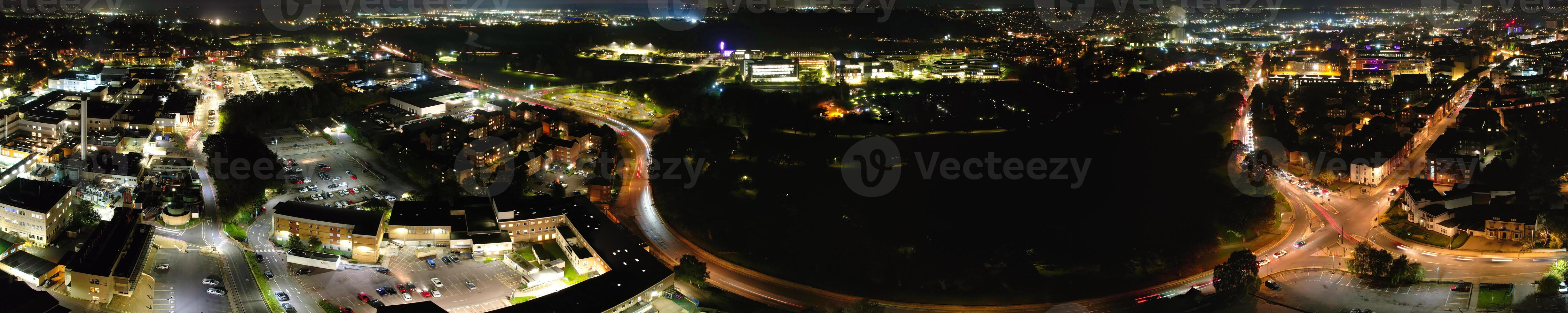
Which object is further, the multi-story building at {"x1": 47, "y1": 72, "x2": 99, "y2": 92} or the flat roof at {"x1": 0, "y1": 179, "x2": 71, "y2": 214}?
the multi-story building at {"x1": 47, "y1": 72, "x2": 99, "y2": 92}

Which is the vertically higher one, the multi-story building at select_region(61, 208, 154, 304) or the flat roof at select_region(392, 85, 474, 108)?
the flat roof at select_region(392, 85, 474, 108)

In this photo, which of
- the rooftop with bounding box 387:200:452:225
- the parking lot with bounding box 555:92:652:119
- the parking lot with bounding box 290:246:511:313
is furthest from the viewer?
the parking lot with bounding box 555:92:652:119

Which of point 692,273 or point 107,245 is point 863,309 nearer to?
point 692,273

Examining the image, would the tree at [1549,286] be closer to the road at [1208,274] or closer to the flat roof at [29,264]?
the road at [1208,274]

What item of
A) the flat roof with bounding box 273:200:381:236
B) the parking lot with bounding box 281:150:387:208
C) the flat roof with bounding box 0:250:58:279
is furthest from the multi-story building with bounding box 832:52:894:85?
the flat roof with bounding box 0:250:58:279

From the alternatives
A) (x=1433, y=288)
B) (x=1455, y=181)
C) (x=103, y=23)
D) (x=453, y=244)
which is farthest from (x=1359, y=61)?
(x=103, y=23)

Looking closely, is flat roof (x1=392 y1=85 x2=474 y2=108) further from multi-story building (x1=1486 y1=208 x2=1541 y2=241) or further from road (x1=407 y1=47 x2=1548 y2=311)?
multi-story building (x1=1486 y1=208 x2=1541 y2=241)

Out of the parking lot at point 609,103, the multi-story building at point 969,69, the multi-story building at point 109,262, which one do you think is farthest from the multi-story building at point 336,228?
the multi-story building at point 969,69
